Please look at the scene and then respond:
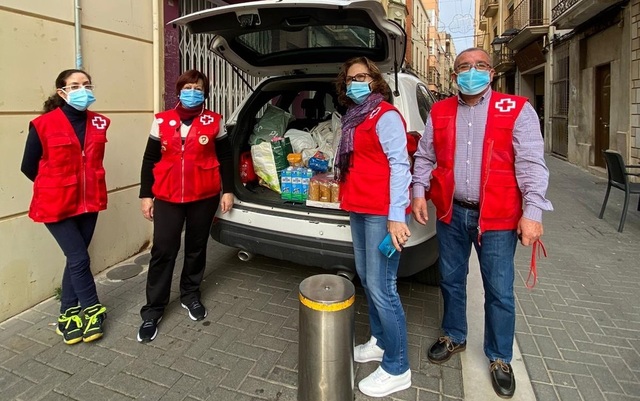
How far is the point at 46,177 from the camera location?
264cm

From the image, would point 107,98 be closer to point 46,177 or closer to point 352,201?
point 46,177

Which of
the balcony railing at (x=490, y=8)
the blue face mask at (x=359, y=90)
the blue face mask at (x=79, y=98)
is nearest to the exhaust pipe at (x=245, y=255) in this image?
the blue face mask at (x=79, y=98)

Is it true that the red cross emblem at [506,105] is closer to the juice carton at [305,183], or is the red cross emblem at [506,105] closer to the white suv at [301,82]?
the white suv at [301,82]

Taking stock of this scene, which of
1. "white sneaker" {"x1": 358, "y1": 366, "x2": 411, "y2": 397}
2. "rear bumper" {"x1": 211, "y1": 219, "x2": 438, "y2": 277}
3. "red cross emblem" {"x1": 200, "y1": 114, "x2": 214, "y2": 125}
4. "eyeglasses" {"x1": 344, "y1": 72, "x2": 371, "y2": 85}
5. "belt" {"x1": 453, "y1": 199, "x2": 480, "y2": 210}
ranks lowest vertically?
"white sneaker" {"x1": 358, "y1": 366, "x2": 411, "y2": 397}

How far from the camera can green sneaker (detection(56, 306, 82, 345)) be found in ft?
9.29

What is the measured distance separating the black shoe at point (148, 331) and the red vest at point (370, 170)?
5.48 ft

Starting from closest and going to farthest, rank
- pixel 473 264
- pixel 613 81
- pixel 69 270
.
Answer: pixel 69 270 → pixel 473 264 → pixel 613 81

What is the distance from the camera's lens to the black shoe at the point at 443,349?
2.68 metres

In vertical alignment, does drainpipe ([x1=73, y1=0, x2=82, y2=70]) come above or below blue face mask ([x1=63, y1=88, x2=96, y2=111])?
above

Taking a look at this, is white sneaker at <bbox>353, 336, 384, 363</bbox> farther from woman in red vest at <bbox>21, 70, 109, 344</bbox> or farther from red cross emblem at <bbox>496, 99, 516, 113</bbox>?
woman in red vest at <bbox>21, 70, 109, 344</bbox>

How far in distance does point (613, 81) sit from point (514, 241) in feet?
32.8

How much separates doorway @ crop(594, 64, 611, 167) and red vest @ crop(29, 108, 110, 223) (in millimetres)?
11659

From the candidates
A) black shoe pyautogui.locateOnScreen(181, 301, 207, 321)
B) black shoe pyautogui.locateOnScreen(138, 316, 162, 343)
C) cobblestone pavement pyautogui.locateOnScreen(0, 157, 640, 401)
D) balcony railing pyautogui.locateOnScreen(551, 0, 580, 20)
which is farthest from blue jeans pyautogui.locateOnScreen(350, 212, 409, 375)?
balcony railing pyautogui.locateOnScreen(551, 0, 580, 20)

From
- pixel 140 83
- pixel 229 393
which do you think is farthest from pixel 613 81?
pixel 229 393
